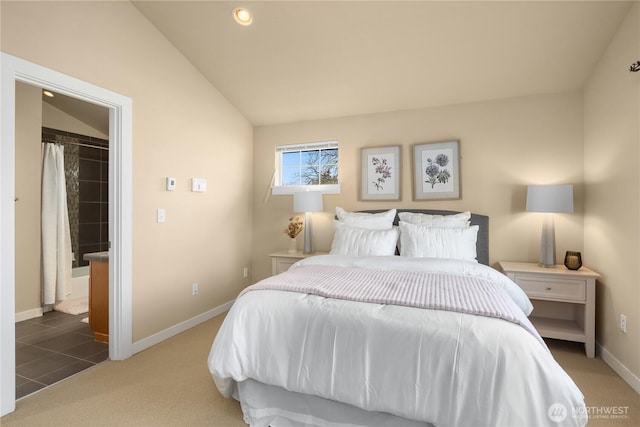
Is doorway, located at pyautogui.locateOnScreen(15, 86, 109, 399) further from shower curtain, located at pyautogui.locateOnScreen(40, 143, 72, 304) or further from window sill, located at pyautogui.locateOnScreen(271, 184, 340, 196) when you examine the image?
window sill, located at pyautogui.locateOnScreen(271, 184, 340, 196)

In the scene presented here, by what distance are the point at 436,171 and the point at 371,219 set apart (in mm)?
889

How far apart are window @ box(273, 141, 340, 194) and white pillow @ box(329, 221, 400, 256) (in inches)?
34.7

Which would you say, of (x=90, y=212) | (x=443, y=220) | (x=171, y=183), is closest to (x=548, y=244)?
(x=443, y=220)

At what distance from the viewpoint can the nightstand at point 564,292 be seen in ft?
8.43

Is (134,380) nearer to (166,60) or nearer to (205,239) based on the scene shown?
(205,239)

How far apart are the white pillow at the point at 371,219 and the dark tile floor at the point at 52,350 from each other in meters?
2.47

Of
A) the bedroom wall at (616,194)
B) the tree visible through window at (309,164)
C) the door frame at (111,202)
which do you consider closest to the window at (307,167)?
the tree visible through window at (309,164)

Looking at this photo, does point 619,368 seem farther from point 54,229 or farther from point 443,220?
point 54,229

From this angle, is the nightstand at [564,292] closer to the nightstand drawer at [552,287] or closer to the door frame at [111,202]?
the nightstand drawer at [552,287]

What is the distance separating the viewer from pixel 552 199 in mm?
2789

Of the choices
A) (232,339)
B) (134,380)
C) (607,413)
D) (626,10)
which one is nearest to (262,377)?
(232,339)

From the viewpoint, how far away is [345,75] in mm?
3186

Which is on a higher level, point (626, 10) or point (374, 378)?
point (626, 10)

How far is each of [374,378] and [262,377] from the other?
23.6 inches
